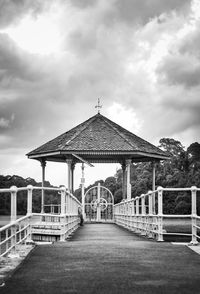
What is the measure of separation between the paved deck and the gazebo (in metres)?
18.1

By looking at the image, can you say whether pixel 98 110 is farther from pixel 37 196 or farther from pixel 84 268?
pixel 84 268

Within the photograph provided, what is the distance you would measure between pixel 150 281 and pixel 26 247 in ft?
13.7

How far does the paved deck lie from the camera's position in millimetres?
6285

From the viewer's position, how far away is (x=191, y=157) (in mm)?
65375

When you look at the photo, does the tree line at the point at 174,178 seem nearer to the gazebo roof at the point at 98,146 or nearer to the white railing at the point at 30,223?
the gazebo roof at the point at 98,146

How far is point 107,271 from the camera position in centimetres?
745

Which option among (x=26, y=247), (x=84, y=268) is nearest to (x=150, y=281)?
(x=84, y=268)

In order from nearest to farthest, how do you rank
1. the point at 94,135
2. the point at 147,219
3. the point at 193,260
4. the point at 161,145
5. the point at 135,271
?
the point at 135,271, the point at 193,260, the point at 147,219, the point at 94,135, the point at 161,145

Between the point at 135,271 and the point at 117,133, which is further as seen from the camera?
the point at 117,133

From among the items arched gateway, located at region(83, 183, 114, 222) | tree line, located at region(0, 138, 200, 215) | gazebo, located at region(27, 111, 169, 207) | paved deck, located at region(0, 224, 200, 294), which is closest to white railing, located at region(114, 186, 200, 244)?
paved deck, located at region(0, 224, 200, 294)

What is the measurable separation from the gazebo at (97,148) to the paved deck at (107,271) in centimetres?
A: 1808

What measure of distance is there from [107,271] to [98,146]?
21859mm

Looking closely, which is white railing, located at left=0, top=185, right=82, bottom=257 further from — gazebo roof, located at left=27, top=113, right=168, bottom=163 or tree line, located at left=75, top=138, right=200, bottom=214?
tree line, located at left=75, top=138, right=200, bottom=214

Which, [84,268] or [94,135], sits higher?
[94,135]
